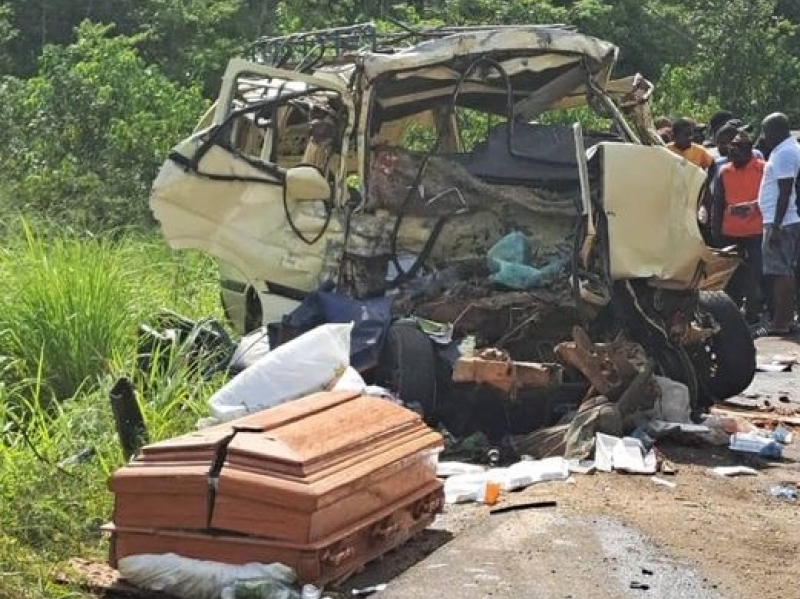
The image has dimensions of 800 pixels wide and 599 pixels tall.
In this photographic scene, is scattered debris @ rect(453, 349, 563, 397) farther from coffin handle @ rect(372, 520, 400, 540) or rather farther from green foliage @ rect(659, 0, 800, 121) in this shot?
green foliage @ rect(659, 0, 800, 121)

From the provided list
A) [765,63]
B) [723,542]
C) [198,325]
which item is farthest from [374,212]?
[765,63]

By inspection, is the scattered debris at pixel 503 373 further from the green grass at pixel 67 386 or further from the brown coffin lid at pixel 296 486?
the brown coffin lid at pixel 296 486

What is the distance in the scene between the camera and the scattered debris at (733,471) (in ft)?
25.2

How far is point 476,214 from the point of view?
349 inches

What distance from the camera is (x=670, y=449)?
8109 mm

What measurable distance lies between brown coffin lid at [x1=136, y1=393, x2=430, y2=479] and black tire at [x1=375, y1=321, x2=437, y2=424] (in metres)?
1.39

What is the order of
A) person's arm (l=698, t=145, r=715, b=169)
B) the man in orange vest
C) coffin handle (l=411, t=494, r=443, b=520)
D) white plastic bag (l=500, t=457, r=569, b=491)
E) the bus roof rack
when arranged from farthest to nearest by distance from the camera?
the man in orange vest, person's arm (l=698, t=145, r=715, b=169), the bus roof rack, white plastic bag (l=500, t=457, r=569, b=491), coffin handle (l=411, t=494, r=443, b=520)

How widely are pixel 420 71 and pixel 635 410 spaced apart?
89.8 inches

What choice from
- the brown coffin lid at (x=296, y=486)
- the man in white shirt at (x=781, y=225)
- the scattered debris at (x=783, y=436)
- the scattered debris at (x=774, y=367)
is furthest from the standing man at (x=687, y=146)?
the brown coffin lid at (x=296, y=486)

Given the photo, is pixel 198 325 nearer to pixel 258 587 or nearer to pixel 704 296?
pixel 704 296

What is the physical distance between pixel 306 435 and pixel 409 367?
2.23 m

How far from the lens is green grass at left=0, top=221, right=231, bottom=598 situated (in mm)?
6367

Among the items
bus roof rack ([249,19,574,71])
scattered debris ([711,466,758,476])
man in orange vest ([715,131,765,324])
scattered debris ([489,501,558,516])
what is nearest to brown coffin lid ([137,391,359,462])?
scattered debris ([489,501,558,516])

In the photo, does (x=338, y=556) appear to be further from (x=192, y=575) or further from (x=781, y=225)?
(x=781, y=225)
